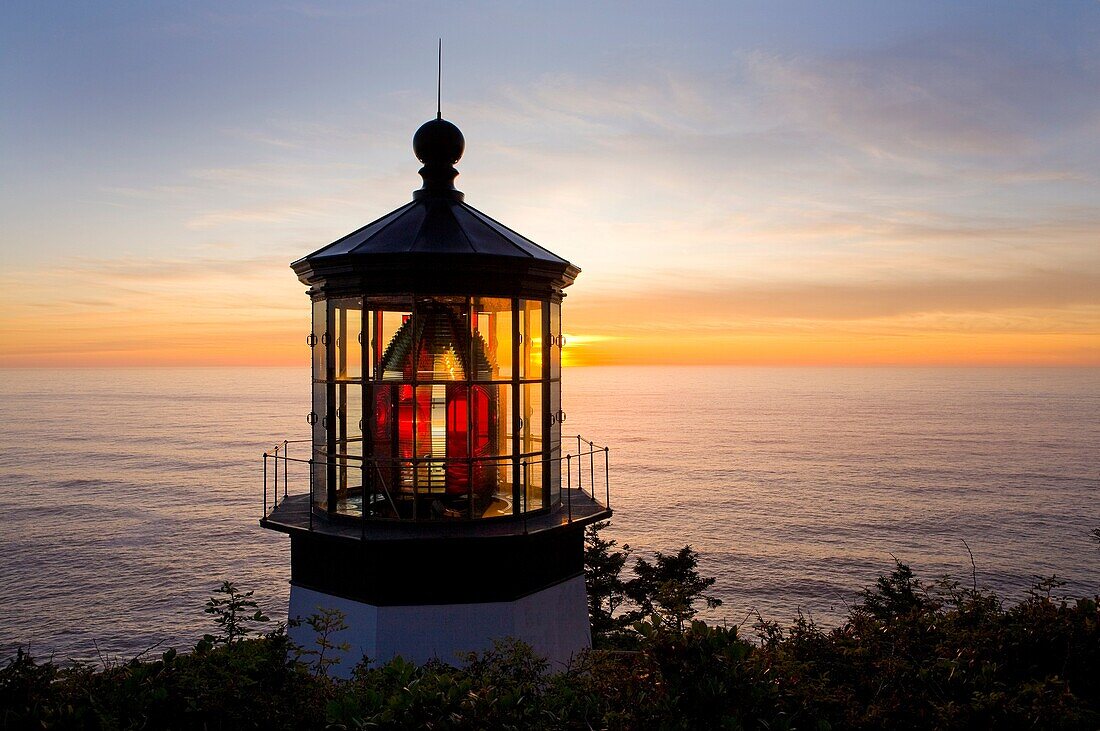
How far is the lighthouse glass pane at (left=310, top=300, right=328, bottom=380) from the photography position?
7406mm

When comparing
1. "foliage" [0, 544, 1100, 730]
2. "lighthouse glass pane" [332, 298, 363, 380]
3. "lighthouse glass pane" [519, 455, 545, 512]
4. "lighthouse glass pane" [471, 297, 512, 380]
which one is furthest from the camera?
"lighthouse glass pane" [519, 455, 545, 512]

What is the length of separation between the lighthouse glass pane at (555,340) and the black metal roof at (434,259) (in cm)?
24

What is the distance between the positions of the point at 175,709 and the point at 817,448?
82683 millimetres

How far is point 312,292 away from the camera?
7531 millimetres

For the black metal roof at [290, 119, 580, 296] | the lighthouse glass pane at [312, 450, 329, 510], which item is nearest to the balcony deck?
the lighthouse glass pane at [312, 450, 329, 510]

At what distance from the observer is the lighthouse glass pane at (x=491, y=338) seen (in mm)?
7305

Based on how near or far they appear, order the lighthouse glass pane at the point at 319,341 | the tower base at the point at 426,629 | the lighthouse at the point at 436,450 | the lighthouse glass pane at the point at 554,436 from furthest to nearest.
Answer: the lighthouse glass pane at the point at 554,436
the lighthouse glass pane at the point at 319,341
the lighthouse at the point at 436,450
the tower base at the point at 426,629

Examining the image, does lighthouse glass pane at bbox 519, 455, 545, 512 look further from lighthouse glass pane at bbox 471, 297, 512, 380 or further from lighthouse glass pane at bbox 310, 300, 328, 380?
lighthouse glass pane at bbox 310, 300, 328, 380

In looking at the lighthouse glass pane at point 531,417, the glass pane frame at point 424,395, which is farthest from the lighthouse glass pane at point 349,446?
the lighthouse glass pane at point 531,417

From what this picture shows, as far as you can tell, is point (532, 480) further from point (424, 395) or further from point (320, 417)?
point (320, 417)

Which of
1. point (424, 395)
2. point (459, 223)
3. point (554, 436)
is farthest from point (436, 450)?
point (459, 223)

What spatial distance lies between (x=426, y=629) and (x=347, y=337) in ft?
9.14

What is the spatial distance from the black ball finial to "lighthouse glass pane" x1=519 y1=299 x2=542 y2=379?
1.95m

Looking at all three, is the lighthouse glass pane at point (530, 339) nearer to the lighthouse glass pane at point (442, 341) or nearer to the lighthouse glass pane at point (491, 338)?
the lighthouse glass pane at point (491, 338)
